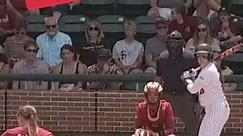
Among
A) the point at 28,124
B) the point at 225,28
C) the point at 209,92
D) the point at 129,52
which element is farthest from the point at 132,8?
the point at 28,124

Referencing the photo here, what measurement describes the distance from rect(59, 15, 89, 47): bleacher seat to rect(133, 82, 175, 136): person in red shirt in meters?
4.01

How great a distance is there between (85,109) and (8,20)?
7.47 feet

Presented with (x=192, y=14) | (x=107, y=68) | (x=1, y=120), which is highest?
(x=192, y=14)

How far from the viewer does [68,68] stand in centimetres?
1244

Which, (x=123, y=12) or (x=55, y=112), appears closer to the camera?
(x=55, y=112)

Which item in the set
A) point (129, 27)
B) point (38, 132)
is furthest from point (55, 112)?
point (38, 132)

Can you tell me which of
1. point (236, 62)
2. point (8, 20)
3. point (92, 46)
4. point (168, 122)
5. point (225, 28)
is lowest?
point (168, 122)

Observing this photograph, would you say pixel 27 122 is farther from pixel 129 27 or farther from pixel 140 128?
pixel 129 27

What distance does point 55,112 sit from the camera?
12.4 m

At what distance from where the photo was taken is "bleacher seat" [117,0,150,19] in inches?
566

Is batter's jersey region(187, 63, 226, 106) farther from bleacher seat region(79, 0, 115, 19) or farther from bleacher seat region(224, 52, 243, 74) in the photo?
bleacher seat region(79, 0, 115, 19)

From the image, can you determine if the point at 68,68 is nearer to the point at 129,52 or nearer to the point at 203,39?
the point at 129,52

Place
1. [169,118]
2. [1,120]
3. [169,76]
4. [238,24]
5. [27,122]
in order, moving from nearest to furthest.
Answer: [27,122], [169,118], [169,76], [1,120], [238,24]

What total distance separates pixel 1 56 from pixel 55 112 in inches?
52.1
